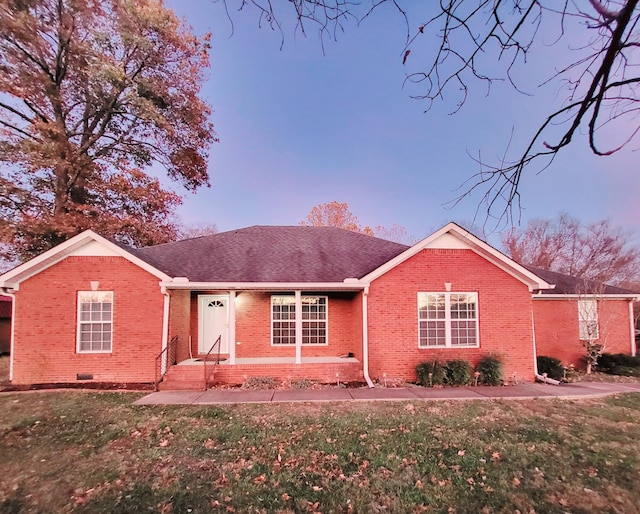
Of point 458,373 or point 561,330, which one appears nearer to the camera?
point 458,373

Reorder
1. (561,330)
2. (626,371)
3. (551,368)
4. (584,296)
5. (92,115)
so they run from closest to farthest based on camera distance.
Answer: (551,368) → (626,371) → (584,296) → (561,330) → (92,115)

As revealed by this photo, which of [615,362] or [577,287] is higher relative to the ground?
[577,287]

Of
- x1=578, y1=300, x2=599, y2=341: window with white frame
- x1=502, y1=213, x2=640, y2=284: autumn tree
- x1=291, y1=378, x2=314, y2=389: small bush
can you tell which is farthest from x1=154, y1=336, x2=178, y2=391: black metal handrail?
x1=502, y1=213, x2=640, y2=284: autumn tree

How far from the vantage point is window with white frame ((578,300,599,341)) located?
48.8 feet

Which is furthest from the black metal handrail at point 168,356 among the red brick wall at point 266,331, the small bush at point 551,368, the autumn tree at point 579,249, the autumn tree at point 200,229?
the autumn tree at point 200,229

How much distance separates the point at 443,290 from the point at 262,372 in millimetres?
6377

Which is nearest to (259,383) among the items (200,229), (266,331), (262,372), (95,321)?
(262,372)

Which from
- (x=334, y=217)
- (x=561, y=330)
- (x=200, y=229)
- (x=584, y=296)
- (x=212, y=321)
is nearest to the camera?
(x=212, y=321)

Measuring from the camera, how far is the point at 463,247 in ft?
40.0

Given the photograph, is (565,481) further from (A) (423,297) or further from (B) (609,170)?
(A) (423,297)

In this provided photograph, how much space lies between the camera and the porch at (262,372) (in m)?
11.2

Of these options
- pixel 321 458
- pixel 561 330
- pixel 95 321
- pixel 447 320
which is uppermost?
pixel 95 321

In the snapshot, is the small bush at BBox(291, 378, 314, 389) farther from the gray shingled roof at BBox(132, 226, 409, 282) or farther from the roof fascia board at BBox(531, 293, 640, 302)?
the roof fascia board at BBox(531, 293, 640, 302)

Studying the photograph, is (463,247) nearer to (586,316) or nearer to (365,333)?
(365,333)
